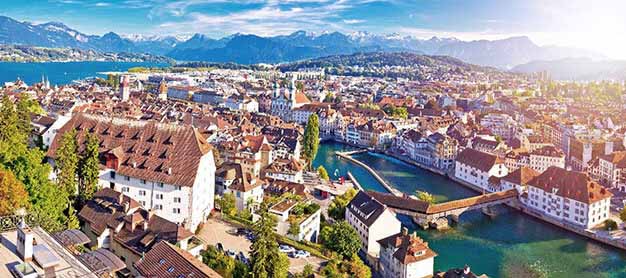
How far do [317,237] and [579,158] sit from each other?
25.8m

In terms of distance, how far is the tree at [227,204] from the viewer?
21438mm

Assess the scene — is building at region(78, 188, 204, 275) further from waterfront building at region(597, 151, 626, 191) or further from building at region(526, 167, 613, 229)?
waterfront building at region(597, 151, 626, 191)

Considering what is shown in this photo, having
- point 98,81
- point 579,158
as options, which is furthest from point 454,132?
point 98,81

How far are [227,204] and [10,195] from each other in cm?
Answer: 914

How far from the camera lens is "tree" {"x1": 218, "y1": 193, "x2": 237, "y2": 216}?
70.3ft

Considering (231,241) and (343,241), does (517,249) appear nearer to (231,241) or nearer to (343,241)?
(343,241)

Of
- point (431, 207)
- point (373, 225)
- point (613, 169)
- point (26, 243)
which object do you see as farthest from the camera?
point (613, 169)

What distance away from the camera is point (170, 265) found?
12.3 metres

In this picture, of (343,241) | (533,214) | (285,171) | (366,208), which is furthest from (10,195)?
(533,214)

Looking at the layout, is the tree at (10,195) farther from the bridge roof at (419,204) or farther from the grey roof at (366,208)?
the bridge roof at (419,204)

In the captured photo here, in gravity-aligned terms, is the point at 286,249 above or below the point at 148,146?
below

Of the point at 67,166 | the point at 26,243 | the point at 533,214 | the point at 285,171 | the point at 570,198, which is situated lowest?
the point at 533,214

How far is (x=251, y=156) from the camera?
29.8 m

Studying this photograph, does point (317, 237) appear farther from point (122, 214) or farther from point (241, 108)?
point (241, 108)
